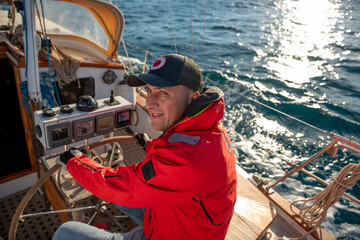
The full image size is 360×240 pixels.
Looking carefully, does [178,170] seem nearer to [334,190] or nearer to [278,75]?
[334,190]

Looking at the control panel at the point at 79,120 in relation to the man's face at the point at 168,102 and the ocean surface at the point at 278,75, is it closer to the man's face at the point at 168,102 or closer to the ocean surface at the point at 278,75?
the man's face at the point at 168,102

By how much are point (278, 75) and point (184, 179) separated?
349 inches

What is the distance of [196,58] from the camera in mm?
9820

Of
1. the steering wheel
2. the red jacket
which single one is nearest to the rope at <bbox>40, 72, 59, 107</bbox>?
the steering wheel

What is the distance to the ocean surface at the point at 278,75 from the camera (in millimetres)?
5160

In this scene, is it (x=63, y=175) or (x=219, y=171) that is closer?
(x=219, y=171)

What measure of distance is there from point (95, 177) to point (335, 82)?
9359mm

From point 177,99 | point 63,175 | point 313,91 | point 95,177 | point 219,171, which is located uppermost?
point 177,99

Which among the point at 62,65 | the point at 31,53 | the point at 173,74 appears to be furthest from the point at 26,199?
the point at 62,65

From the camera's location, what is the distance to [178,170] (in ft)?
3.81

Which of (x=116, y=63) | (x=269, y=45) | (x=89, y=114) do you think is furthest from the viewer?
(x=269, y=45)

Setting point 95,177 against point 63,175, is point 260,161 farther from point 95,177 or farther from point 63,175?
point 95,177

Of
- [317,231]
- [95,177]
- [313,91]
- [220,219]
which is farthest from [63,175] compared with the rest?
[313,91]

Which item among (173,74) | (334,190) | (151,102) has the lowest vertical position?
(334,190)
